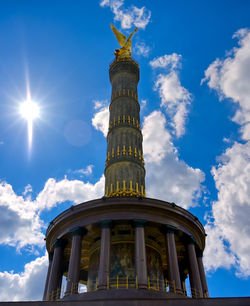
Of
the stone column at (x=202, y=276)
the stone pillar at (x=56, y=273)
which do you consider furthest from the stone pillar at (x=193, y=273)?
the stone pillar at (x=56, y=273)

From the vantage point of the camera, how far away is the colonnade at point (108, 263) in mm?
21766

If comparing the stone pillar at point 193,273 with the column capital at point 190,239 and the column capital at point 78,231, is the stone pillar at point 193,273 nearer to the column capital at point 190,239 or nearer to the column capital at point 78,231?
the column capital at point 190,239

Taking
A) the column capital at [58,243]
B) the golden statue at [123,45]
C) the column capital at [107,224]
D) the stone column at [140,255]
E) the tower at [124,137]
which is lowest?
the stone column at [140,255]

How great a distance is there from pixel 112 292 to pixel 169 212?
27.8ft

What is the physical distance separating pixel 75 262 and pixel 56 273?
3.15m

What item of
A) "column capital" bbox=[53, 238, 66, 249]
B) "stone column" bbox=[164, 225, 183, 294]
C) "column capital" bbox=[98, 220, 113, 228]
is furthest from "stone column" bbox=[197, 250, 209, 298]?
"column capital" bbox=[53, 238, 66, 249]

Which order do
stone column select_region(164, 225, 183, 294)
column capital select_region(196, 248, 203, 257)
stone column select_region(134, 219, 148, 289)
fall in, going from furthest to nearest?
column capital select_region(196, 248, 203, 257), stone column select_region(164, 225, 183, 294), stone column select_region(134, 219, 148, 289)

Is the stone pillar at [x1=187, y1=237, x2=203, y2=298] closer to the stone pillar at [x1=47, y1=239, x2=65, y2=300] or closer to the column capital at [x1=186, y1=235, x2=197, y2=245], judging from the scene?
the column capital at [x1=186, y1=235, x2=197, y2=245]

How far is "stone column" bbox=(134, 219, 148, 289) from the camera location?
2105 centimetres

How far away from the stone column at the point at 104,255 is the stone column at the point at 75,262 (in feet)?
7.15

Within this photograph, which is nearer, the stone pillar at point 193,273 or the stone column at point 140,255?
the stone column at point 140,255

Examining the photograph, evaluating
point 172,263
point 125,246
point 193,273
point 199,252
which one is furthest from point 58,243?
point 199,252

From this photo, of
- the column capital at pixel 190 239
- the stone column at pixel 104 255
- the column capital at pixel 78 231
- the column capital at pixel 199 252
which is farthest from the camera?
the column capital at pixel 199 252

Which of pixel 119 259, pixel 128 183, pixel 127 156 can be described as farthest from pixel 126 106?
pixel 119 259
